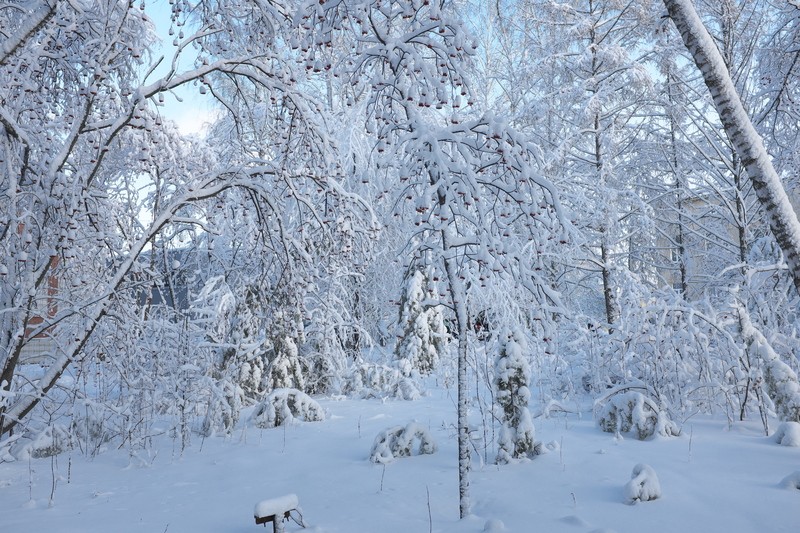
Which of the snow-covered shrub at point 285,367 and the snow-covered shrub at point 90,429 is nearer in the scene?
the snow-covered shrub at point 90,429

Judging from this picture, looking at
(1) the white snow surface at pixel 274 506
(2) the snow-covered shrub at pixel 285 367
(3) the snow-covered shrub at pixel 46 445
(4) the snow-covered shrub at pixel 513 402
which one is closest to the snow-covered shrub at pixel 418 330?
(2) the snow-covered shrub at pixel 285 367

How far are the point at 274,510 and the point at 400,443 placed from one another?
2402 mm

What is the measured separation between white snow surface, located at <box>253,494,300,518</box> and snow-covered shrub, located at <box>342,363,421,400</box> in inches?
242

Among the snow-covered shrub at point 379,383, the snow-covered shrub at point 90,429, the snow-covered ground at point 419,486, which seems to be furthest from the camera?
the snow-covered shrub at point 379,383

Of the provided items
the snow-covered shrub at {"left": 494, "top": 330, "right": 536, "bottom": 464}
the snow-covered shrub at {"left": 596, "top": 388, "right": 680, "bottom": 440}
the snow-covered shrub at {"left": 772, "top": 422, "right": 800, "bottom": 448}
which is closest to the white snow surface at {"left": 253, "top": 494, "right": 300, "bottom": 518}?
the snow-covered shrub at {"left": 494, "top": 330, "right": 536, "bottom": 464}

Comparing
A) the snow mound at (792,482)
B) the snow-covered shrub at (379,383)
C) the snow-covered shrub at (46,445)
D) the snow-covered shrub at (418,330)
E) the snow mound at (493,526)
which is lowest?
the snow mound at (493,526)

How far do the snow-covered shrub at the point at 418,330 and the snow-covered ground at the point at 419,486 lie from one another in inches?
182

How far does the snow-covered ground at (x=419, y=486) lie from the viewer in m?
4.27

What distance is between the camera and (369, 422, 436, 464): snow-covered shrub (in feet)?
19.9

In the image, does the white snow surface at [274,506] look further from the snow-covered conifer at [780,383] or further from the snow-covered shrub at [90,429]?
the snow-covered conifer at [780,383]

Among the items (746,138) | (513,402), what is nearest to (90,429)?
(513,402)

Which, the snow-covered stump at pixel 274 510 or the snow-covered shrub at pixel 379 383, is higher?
the snow-covered shrub at pixel 379 383

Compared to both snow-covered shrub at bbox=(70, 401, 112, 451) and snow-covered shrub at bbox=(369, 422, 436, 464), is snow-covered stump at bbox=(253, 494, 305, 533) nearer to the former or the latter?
snow-covered shrub at bbox=(369, 422, 436, 464)

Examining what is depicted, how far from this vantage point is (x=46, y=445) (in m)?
6.99
